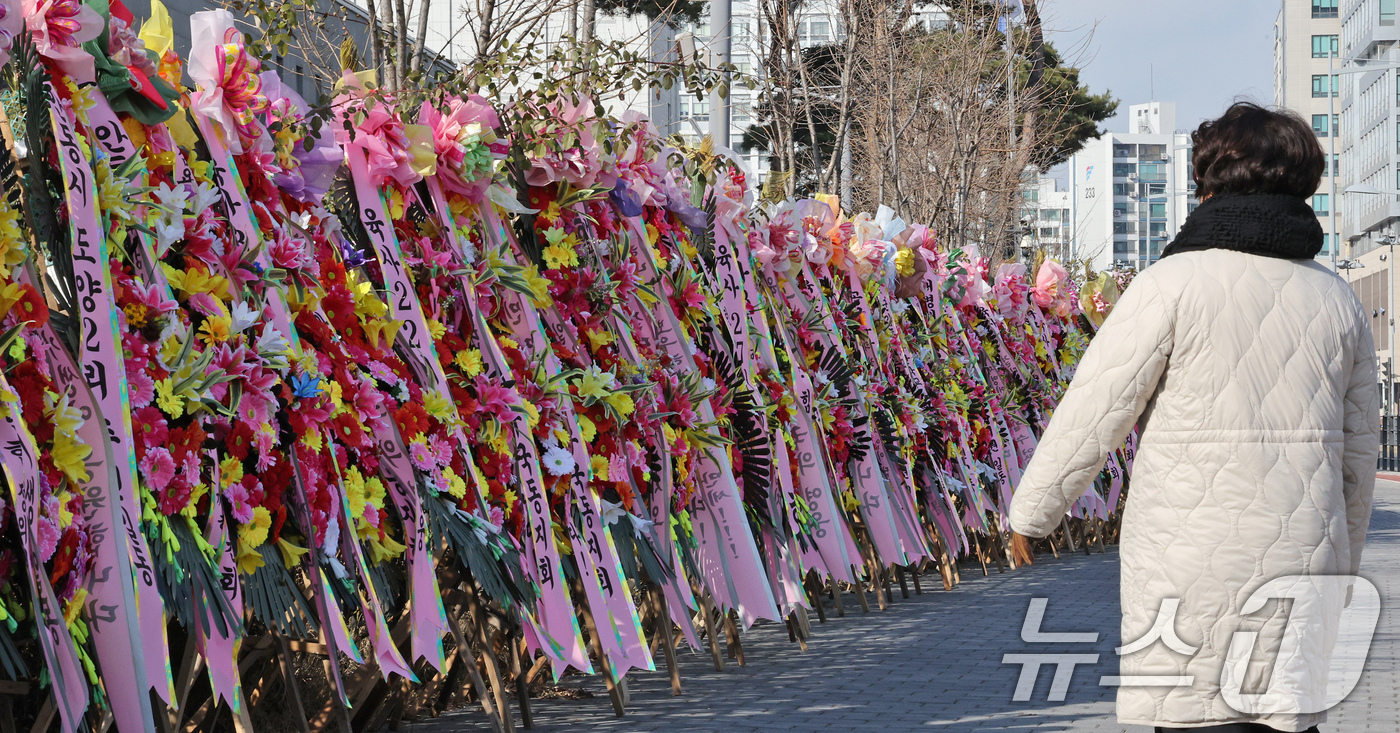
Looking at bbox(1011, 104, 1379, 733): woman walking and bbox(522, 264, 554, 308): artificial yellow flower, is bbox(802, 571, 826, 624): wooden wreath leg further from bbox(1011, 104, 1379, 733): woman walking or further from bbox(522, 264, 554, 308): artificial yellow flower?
bbox(1011, 104, 1379, 733): woman walking

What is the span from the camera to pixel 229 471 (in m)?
3.85

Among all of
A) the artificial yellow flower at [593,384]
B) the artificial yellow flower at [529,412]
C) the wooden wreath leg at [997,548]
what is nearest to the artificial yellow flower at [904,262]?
the wooden wreath leg at [997,548]

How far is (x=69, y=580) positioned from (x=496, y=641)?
251 cm

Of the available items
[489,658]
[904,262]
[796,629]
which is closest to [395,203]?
[489,658]

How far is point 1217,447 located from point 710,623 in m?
3.78

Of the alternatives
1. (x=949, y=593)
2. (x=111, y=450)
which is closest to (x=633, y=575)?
(x=111, y=450)

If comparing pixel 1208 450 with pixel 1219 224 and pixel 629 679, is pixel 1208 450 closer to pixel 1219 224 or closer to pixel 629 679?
pixel 1219 224

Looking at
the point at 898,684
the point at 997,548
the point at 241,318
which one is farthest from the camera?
the point at 997,548

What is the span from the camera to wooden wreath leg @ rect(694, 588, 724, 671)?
6.24 meters

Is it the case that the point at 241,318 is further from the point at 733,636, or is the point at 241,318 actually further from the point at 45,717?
the point at 733,636

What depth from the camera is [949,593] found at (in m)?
9.48

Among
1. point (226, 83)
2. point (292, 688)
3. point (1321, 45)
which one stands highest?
point (1321, 45)

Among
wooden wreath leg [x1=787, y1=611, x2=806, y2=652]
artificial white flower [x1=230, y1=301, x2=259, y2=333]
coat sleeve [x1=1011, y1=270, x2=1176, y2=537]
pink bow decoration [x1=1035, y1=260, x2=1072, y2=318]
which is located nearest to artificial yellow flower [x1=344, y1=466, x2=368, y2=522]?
artificial white flower [x1=230, y1=301, x2=259, y2=333]

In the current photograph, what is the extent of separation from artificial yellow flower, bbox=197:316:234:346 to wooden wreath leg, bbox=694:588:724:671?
2.85 meters
